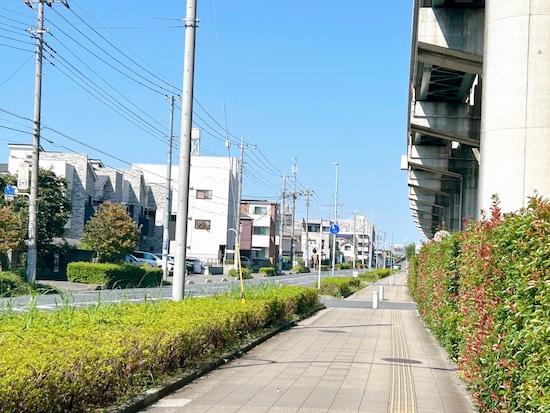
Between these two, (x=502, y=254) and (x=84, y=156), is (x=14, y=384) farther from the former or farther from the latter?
(x=84, y=156)

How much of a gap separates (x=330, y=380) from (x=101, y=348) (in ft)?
13.2

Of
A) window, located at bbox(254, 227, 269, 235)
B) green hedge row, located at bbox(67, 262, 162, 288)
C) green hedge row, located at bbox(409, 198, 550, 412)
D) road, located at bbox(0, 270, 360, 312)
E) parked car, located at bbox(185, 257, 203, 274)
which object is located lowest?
parked car, located at bbox(185, 257, 203, 274)

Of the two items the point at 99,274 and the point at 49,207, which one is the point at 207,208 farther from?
the point at 99,274

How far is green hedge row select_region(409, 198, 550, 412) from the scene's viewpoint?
15.9ft

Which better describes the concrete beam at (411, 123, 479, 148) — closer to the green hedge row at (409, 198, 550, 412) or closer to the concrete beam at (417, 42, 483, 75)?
the concrete beam at (417, 42, 483, 75)

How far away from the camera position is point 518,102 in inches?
582

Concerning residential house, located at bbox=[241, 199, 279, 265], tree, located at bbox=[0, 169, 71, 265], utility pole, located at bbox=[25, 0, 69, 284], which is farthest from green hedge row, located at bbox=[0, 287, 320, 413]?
residential house, located at bbox=[241, 199, 279, 265]

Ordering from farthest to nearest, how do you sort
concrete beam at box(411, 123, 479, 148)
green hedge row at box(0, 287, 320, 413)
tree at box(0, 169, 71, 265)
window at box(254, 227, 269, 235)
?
window at box(254, 227, 269, 235) < tree at box(0, 169, 71, 265) < concrete beam at box(411, 123, 479, 148) < green hedge row at box(0, 287, 320, 413)

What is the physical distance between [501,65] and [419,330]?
7.78 m

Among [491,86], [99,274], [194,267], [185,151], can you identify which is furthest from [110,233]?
[491,86]

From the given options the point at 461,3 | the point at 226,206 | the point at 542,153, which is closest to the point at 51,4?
the point at 461,3

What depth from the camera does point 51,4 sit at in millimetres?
31422

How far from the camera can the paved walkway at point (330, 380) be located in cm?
830

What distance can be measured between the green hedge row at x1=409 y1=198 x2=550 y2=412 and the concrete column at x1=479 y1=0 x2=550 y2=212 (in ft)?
17.0
